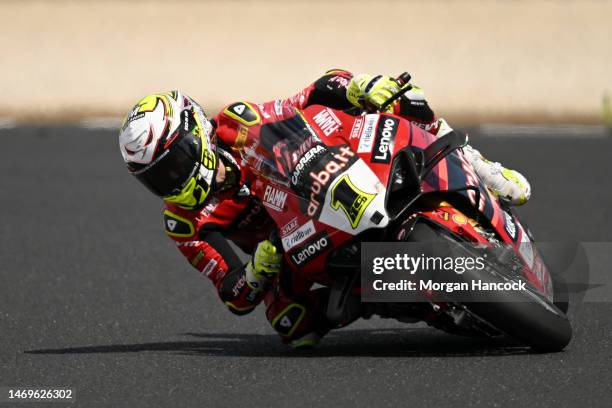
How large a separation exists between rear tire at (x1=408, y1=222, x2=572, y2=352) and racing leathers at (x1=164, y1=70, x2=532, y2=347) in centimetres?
109

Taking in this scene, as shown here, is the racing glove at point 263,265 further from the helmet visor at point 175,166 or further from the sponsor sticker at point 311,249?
the helmet visor at point 175,166

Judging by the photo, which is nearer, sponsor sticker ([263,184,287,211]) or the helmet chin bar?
sponsor sticker ([263,184,287,211])

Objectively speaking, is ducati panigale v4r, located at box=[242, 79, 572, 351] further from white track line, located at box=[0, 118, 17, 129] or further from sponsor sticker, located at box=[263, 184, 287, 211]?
white track line, located at box=[0, 118, 17, 129]

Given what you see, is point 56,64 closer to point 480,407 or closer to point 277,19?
point 277,19

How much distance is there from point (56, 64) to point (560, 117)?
9151 millimetres

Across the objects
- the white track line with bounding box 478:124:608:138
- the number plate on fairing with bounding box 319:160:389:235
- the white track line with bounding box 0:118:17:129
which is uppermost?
the number plate on fairing with bounding box 319:160:389:235

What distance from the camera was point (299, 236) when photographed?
578 cm

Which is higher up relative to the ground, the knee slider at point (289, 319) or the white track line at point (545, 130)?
the knee slider at point (289, 319)

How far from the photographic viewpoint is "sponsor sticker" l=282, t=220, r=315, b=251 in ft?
18.8

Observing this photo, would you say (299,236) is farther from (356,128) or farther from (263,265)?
(356,128)

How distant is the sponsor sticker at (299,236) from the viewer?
5719mm

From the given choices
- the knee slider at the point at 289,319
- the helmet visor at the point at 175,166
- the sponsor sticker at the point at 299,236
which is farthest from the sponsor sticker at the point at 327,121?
the knee slider at the point at 289,319

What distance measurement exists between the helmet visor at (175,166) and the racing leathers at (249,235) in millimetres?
191

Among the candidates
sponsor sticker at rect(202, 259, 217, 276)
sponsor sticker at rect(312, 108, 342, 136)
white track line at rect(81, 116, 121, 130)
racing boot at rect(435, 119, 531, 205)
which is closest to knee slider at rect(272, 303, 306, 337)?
sponsor sticker at rect(202, 259, 217, 276)
